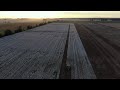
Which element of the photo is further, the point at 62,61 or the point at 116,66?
the point at 62,61

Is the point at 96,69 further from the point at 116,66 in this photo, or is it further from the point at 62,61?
the point at 62,61

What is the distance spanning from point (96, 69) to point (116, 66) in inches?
56.4

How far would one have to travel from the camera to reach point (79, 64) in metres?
10.8
